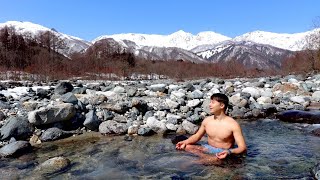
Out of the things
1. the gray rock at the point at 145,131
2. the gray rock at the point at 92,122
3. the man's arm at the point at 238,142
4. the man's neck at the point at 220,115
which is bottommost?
the gray rock at the point at 145,131

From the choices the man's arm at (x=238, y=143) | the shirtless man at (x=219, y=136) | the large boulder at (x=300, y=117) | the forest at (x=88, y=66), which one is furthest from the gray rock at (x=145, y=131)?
the forest at (x=88, y=66)

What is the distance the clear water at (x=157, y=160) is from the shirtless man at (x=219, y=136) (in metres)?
0.21

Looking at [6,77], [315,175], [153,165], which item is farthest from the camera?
[6,77]

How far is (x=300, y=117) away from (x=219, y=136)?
20.1 ft

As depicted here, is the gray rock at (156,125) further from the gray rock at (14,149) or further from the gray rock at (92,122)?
the gray rock at (14,149)

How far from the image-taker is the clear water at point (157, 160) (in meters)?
5.64

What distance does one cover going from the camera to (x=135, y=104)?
11094 mm

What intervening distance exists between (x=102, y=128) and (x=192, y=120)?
2.97m

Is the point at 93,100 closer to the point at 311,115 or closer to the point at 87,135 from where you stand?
the point at 87,135

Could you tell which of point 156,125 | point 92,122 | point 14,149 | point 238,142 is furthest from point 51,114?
point 238,142

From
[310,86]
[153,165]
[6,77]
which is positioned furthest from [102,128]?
[6,77]

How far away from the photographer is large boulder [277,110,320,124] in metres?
11.1

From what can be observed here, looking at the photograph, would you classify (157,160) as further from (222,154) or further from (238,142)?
(238,142)

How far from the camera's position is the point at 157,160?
660 centimetres
